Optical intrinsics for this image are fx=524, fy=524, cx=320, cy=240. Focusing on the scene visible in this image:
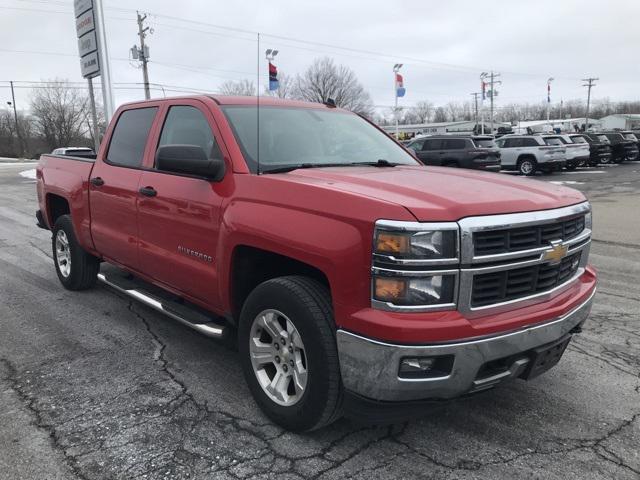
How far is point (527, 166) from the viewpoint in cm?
2369

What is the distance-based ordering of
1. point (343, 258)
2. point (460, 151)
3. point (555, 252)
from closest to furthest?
1. point (343, 258)
2. point (555, 252)
3. point (460, 151)

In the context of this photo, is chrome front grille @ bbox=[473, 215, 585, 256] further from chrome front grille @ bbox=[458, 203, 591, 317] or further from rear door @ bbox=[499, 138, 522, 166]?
rear door @ bbox=[499, 138, 522, 166]

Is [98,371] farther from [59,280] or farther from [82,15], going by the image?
[82,15]

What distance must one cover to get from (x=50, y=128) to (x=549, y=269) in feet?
245

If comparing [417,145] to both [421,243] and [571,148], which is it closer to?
[571,148]

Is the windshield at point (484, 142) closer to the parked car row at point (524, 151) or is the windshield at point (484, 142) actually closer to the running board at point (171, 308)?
the parked car row at point (524, 151)

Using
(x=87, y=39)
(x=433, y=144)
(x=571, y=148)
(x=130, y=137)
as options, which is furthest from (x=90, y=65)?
(x=571, y=148)

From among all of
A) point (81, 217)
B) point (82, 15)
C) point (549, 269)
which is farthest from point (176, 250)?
point (82, 15)

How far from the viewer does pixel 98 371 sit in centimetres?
381

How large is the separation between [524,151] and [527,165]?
0.66 metres

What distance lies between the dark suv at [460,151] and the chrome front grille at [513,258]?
17.4 meters

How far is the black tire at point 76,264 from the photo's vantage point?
547 cm

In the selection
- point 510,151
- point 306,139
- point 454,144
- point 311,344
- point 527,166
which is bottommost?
point 527,166

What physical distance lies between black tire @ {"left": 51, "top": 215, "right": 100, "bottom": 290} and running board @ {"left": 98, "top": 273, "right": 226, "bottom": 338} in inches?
31.8
